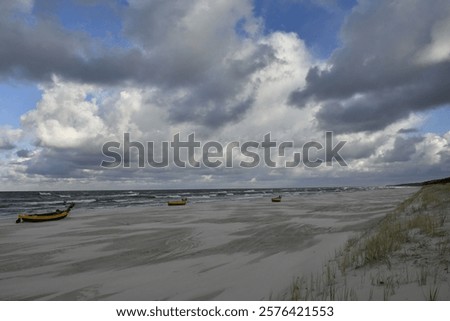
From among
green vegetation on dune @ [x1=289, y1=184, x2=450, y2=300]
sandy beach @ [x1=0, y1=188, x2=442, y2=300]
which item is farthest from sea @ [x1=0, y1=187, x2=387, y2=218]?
green vegetation on dune @ [x1=289, y1=184, x2=450, y2=300]

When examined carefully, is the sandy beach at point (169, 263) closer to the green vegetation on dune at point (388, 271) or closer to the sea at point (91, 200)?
the green vegetation on dune at point (388, 271)

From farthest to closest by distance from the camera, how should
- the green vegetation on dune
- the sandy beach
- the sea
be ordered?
the sea, the sandy beach, the green vegetation on dune

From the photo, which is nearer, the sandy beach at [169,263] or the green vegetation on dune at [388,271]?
the green vegetation on dune at [388,271]

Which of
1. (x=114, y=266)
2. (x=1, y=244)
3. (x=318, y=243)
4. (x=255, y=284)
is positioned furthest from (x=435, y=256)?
(x=1, y=244)

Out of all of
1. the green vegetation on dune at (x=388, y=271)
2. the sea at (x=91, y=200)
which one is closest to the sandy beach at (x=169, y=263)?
the green vegetation on dune at (x=388, y=271)

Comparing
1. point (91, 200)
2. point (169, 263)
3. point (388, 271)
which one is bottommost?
point (91, 200)

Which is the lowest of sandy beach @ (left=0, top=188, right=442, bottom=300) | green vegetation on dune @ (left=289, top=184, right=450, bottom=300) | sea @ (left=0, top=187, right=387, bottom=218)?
sea @ (left=0, top=187, right=387, bottom=218)

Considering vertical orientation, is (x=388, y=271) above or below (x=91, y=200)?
above

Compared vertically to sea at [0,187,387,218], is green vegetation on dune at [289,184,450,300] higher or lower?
higher

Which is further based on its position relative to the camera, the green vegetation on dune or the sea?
the sea

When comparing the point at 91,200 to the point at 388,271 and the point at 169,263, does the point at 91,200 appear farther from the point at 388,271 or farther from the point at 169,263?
the point at 388,271

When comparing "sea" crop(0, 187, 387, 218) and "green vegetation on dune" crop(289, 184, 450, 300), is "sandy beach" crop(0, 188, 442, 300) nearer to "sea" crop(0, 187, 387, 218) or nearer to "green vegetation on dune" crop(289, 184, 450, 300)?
"green vegetation on dune" crop(289, 184, 450, 300)

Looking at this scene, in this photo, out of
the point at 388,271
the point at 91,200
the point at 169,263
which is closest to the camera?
the point at 388,271

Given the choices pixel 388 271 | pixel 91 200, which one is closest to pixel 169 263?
pixel 388 271
